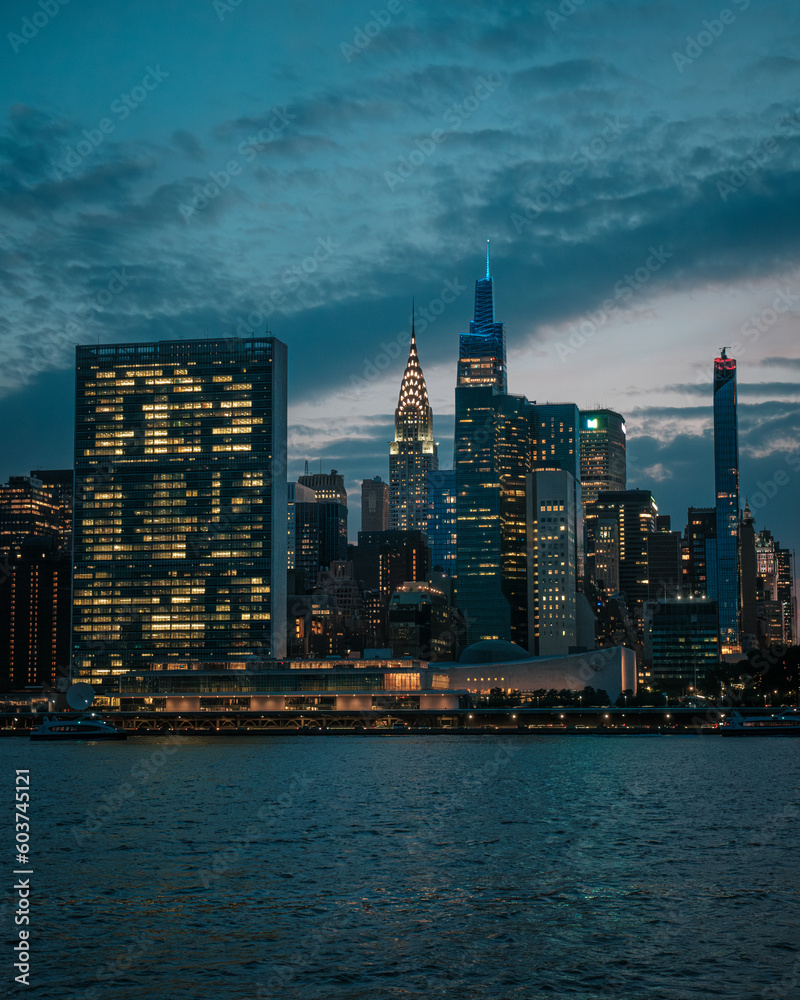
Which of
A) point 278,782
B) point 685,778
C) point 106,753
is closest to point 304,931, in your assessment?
point 278,782

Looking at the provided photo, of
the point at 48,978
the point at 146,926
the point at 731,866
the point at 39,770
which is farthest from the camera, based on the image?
the point at 39,770

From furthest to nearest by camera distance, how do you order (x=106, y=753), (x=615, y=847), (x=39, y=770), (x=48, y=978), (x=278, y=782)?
(x=106, y=753) → (x=39, y=770) → (x=278, y=782) → (x=615, y=847) → (x=48, y=978)

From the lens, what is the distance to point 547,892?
60.3m

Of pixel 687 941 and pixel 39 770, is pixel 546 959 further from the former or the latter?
pixel 39 770

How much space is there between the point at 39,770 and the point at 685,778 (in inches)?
2974

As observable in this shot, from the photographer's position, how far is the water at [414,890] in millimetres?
44719

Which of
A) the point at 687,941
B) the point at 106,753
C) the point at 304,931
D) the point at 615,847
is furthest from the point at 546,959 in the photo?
the point at 106,753

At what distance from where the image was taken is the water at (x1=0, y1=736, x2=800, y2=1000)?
44719 millimetres

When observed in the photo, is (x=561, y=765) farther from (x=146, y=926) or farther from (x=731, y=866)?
(x=146, y=926)

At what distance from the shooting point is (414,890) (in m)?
60.7

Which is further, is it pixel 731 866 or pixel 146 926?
pixel 731 866

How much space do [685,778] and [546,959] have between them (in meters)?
83.3

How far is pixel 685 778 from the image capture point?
413 feet

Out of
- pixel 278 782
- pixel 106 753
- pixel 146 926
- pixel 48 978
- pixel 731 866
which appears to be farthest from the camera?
pixel 106 753
